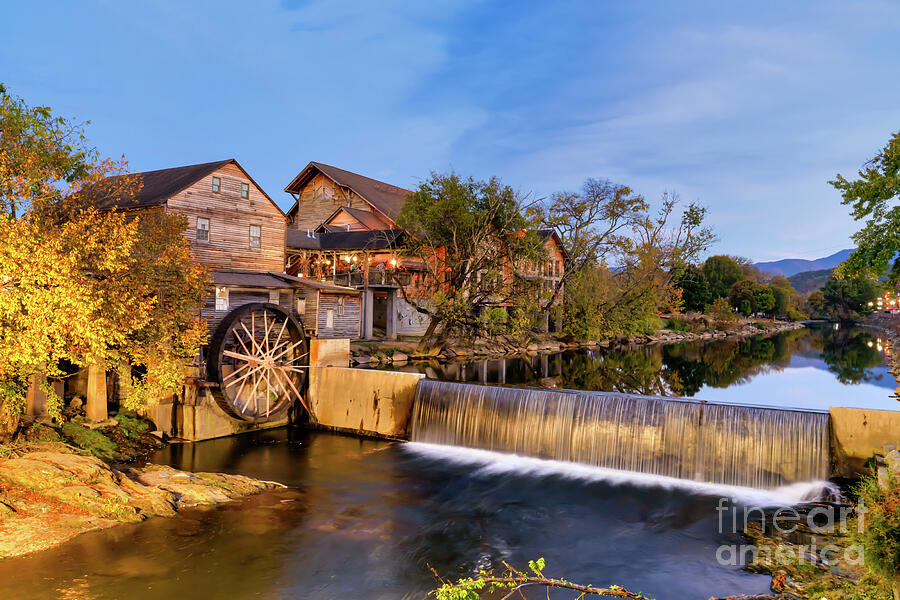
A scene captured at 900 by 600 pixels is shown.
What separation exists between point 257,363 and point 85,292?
307 inches

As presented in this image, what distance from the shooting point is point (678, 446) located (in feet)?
50.8

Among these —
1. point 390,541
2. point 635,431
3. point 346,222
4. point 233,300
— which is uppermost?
point 346,222

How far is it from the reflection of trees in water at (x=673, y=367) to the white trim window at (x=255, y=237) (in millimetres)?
16997

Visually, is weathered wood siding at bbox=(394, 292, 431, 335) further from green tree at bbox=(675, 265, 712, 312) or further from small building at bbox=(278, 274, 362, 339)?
green tree at bbox=(675, 265, 712, 312)

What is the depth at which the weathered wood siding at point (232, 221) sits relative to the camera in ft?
85.5

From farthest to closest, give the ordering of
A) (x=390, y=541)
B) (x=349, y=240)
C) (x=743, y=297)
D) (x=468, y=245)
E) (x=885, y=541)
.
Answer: (x=743, y=297) → (x=349, y=240) → (x=468, y=245) → (x=390, y=541) → (x=885, y=541)

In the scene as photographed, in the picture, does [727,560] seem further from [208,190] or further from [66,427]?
[208,190]

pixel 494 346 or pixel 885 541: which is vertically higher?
pixel 494 346

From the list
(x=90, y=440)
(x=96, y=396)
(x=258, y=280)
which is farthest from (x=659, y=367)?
(x=90, y=440)

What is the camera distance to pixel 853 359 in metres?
47.8

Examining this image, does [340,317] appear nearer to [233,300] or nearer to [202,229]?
[233,300]

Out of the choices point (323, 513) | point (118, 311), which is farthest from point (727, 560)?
point (118, 311)

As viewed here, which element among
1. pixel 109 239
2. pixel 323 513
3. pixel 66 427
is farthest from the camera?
pixel 66 427

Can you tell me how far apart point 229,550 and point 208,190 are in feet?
64.7
